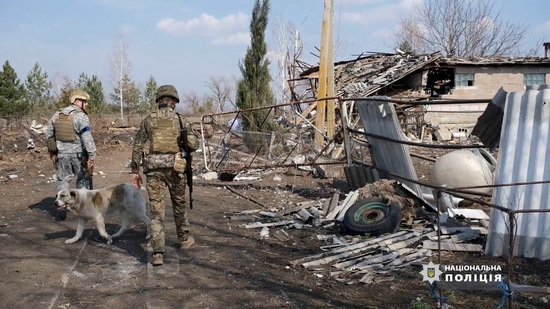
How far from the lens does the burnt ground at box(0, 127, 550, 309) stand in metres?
4.72

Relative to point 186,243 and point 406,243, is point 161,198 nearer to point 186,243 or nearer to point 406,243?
point 186,243

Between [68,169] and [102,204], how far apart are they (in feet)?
4.32

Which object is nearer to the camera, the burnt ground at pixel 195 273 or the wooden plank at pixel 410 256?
the burnt ground at pixel 195 273

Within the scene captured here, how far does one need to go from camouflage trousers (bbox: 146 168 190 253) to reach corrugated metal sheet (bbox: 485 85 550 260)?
3.53 metres

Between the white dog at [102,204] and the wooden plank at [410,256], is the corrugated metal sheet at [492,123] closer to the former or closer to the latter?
the wooden plank at [410,256]

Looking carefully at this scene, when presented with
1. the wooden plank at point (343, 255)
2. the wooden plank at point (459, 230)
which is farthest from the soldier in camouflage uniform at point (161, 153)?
the wooden plank at point (459, 230)

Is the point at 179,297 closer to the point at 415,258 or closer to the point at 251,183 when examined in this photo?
the point at 415,258

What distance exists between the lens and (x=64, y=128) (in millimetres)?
→ 7621

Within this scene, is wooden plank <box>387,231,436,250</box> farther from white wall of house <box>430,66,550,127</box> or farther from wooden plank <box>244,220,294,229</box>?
white wall of house <box>430,66,550,127</box>

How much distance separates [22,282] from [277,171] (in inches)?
333

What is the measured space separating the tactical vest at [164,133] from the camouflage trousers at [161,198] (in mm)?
237

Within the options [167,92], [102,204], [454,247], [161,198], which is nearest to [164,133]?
[167,92]

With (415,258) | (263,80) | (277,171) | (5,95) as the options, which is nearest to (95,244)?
(415,258)

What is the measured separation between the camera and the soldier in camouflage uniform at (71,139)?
25.1 ft
